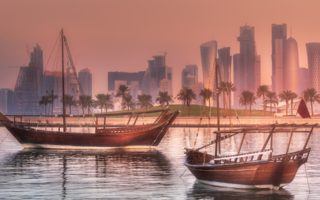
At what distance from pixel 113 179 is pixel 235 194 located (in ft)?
62.5

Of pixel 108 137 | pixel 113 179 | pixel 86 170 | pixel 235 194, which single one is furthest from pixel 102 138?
pixel 235 194

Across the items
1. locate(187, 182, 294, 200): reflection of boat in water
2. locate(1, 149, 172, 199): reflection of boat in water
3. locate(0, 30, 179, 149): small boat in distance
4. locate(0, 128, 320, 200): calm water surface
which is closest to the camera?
locate(187, 182, 294, 200): reflection of boat in water

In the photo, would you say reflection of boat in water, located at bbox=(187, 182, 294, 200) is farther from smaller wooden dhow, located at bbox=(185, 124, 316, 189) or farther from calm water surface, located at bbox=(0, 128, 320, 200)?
smaller wooden dhow, located at bbox=(185, 124, 316, 189)

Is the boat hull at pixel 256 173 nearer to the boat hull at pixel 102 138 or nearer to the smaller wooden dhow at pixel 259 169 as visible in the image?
the smaller wooden dhow at pixel 259 169

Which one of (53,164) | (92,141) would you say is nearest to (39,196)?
(53,164)

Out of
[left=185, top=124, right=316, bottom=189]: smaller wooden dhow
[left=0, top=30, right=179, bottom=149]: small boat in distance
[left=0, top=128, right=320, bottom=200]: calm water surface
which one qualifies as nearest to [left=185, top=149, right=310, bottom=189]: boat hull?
[left=185, top=124, right=316, bottom=189]: smaller wooden dhow

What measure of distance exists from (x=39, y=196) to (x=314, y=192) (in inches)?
903

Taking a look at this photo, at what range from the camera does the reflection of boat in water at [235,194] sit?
2383 inches

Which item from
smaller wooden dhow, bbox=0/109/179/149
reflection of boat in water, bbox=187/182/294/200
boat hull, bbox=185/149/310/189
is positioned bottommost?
reflection of boat in water, bbox=187/182/294/200

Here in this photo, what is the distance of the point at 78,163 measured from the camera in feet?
327

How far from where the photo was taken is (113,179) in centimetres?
7744

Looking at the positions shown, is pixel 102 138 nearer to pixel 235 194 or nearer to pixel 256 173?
pixel 235 194

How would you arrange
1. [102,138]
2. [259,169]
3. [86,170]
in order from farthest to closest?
[102,138]
[86,170]
[259,169]

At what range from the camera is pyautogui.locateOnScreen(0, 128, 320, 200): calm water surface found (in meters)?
63.4
